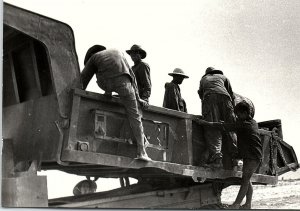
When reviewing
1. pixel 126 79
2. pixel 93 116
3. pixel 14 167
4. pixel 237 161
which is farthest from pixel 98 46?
pixel 237 161

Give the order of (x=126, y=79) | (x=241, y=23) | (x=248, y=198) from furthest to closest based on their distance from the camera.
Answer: (x=248, y=198) < (x=241, y=23) < (x=126, y=79)

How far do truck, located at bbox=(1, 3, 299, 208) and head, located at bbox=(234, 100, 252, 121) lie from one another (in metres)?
0.62

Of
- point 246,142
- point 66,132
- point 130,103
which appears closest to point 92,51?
point 130,103

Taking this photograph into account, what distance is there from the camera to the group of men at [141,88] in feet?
17.0

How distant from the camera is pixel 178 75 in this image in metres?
7.60

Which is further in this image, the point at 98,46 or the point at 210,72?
the point at 210,72

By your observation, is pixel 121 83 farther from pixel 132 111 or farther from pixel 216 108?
pixel 216 108

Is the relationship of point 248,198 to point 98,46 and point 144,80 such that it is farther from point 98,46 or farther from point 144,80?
point 98,46

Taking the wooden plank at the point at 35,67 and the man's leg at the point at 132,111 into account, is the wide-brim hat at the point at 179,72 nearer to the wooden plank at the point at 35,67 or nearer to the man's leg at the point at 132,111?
the man's leg at the point at 132,111

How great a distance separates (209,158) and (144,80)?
5.00 ft

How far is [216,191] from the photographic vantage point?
6848 millimetres

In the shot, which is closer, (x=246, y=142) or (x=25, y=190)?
(x=25, y=190)

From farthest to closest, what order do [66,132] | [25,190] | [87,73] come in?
[87,73] → [66,132] → [25,190]

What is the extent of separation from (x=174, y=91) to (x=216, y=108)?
1.31m
